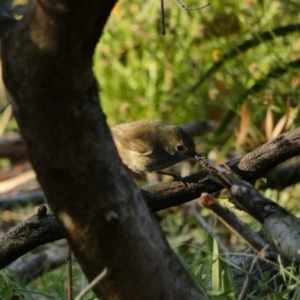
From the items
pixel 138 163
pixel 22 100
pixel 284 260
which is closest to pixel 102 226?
pixel 22 100

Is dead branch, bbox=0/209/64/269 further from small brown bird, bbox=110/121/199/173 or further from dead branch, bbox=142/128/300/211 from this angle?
small brown bird, bbox=110/121/199/173

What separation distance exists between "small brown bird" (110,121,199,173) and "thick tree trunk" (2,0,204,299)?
6.47 ft

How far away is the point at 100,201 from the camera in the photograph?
1.79 m

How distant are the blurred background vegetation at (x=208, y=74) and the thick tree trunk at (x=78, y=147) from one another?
185 cm

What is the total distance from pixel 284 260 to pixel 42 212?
0.79 m

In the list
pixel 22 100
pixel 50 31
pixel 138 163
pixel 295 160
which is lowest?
pixel 295 160

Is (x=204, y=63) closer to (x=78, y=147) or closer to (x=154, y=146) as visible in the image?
(x=154, y=146)

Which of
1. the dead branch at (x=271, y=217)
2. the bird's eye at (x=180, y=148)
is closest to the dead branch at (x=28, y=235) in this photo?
the dead branch at (x=271, y=217)

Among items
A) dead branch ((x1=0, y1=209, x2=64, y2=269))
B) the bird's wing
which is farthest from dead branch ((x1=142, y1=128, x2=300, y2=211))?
the bird's wing

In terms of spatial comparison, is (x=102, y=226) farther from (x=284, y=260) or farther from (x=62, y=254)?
(x=62, y=254)

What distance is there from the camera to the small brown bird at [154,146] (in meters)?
3.93

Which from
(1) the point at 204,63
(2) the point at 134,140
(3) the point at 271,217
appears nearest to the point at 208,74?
(2) the point at 134,140

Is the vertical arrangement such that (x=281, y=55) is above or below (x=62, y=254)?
above

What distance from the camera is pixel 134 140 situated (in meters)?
4.16
